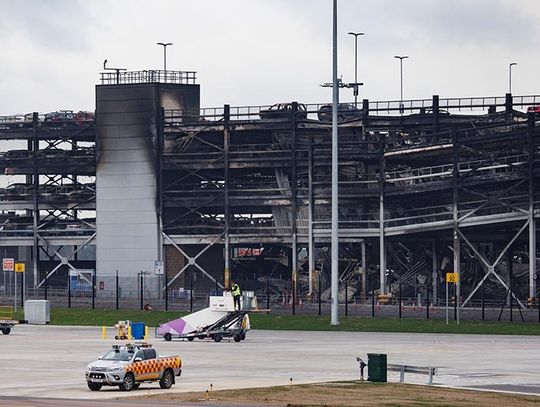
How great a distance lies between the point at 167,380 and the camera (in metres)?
52.8

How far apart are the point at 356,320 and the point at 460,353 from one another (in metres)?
31.5

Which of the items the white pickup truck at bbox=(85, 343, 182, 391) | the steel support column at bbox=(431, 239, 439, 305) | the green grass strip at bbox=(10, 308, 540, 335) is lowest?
the green grass strip at bbox=(10, 308, 540, 335)

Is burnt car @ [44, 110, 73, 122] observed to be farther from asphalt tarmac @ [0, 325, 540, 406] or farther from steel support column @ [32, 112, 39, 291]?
asphalt tarmac @ [0, 325, 540, 406]

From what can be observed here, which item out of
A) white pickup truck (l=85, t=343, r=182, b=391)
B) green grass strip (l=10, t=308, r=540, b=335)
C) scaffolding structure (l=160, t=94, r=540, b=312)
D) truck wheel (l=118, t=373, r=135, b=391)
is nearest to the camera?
white pickup truck (l=85, t=343, r=182, b=391)

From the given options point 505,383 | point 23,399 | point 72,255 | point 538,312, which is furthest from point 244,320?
point 72,255

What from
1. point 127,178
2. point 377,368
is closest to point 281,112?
point 127,178

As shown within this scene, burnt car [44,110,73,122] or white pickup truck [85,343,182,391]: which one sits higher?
burnt car [44,110,73,122]

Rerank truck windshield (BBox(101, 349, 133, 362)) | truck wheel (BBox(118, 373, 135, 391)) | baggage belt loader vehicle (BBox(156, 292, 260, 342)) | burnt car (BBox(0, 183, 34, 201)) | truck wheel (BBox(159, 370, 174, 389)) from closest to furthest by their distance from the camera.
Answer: truck wheel (BBox(118, 373, 135, 391)) → truck wheel (BBox(159, 370, 174, 389)) → truck windshield (BBox(101, 349, 133, 362)) → baggage belt loader vehicle (BBox(156, 292, 260, 342)) → burnt car (BBox(0, 183, 34, 201))

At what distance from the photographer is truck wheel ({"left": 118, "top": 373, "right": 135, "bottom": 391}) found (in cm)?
5144

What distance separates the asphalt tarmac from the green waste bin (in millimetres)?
1763

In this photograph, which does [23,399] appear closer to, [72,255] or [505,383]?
[505,383]

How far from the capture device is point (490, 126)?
127 m

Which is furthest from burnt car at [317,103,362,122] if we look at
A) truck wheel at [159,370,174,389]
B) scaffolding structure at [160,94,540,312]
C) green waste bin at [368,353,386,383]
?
truck wheel at [159,370,174,389]

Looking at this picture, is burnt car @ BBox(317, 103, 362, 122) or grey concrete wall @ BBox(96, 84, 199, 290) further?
grey concrete wall @ BBox(96, 84, 199, 290)
